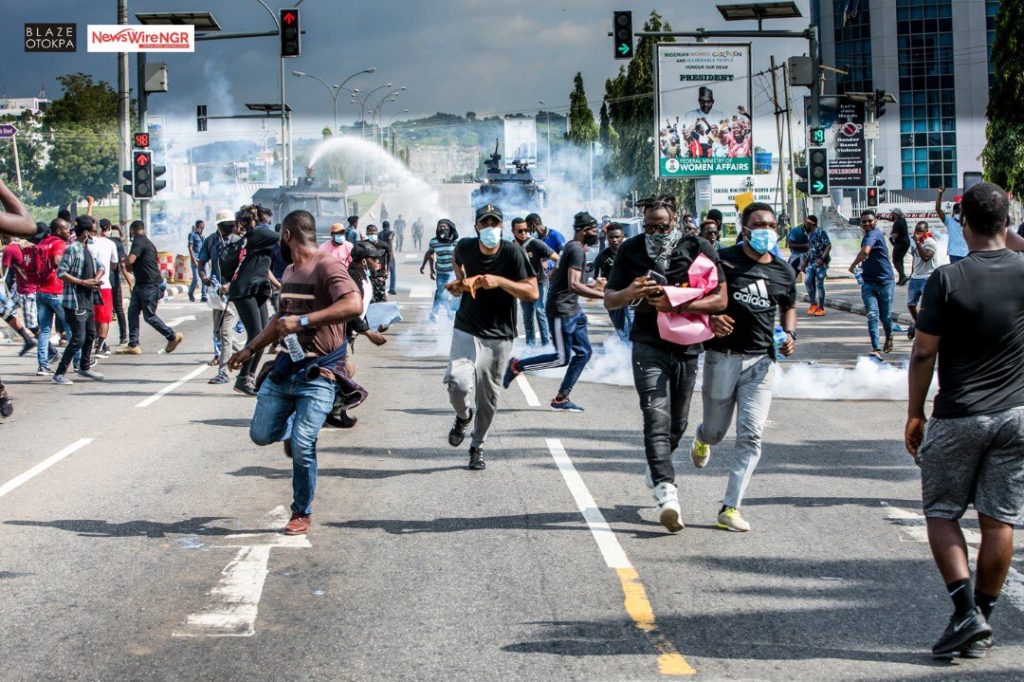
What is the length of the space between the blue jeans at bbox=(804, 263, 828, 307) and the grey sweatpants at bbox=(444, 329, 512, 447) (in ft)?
54.3

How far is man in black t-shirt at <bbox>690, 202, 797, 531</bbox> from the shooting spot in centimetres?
752

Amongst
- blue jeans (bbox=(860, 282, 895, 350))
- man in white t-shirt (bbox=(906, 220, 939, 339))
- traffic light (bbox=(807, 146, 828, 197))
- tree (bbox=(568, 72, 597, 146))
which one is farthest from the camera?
tree (bbox=(568, 72, 597, 146))

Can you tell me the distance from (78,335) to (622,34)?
15.5 m

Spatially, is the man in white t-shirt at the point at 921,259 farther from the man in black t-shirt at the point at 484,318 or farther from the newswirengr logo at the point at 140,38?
the newswirengr logo at the point at 140,38

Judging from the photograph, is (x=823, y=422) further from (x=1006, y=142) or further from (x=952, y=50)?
(x=952, y=50)

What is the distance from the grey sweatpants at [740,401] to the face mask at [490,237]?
2.13 meters

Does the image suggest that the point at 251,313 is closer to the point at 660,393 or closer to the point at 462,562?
the point at 660,393

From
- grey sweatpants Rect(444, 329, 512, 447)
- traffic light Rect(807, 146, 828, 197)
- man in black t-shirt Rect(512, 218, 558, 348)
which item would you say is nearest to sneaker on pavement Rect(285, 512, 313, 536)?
grey sweatpants Rect(444, 329, 512, 447)

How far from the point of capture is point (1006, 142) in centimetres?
2395

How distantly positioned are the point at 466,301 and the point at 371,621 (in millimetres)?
4037

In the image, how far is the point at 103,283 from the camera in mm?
16750

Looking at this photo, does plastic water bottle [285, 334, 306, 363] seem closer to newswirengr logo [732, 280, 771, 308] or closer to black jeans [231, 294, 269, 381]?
newswirengr logo [732, 280, 771, 308]

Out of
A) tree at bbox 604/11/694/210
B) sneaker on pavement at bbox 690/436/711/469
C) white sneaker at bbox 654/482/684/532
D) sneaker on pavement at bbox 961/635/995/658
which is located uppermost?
tree at bbox 604/11/694/210

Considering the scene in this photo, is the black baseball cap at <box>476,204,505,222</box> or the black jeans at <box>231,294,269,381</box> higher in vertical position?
the black baseball cap at <box>476,204,505,222</box>
